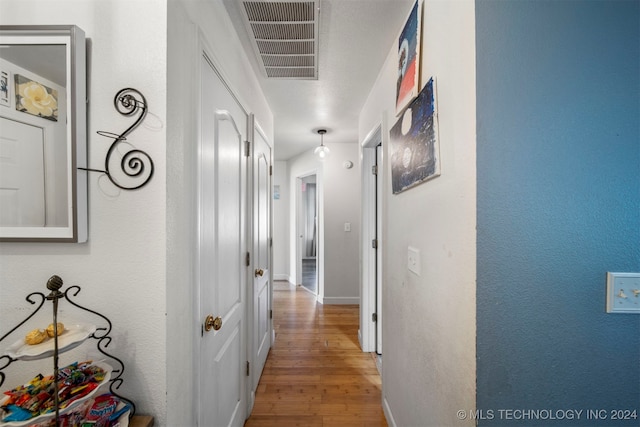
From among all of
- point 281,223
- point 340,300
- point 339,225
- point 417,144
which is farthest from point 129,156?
point 281,223

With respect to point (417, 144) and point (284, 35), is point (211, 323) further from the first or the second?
point (284, 35)

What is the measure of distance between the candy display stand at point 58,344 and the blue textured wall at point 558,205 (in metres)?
1.12

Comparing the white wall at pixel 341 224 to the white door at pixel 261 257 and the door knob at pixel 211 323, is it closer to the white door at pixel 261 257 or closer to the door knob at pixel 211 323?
the white door at pixel 261 257

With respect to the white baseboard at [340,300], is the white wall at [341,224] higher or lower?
higher

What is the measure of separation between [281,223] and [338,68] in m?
3.48

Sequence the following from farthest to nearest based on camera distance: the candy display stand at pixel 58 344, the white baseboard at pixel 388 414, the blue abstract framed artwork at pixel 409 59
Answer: the white baseboard at pixel 388 414
the blue abstract framed artwork at pixel 409 59
the candy display stand at pixel 58 344

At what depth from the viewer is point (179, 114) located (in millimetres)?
905

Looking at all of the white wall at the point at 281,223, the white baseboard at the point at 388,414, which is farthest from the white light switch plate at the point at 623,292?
the white wall at the point at 281,223

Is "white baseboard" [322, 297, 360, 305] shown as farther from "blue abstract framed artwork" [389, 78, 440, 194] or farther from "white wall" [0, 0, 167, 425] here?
"white wall" [0, 0, 167, 425]

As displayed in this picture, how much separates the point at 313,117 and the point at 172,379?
2591mm

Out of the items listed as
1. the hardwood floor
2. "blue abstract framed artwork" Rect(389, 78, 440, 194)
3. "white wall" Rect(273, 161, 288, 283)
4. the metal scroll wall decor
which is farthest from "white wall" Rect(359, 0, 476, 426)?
"white wall" Rect(273, 161, 288, 283)

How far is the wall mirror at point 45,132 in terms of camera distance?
2.59ft

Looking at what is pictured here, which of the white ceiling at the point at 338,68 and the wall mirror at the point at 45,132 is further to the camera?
the white ceiling at the point at 338,68

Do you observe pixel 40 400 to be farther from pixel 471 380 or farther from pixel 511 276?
pixel 511 276
